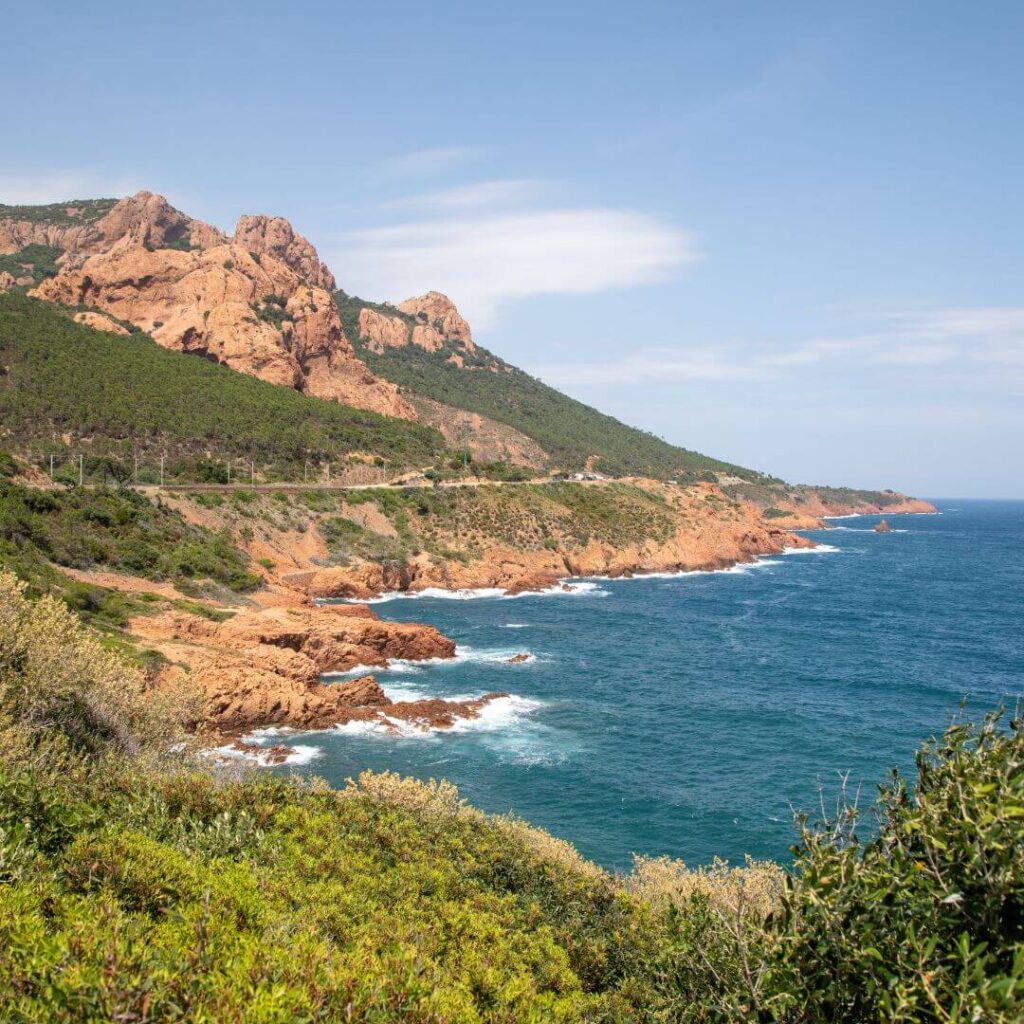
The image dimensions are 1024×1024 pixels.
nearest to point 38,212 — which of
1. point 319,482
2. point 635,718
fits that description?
point 319,482

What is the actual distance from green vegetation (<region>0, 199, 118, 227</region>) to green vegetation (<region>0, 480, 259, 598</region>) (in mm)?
133607

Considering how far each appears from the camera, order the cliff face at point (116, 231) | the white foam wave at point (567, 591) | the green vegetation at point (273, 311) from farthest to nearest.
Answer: the cliff face at point (116, 231) < the green vegetation at point (273, 311) < the white foam wave at point (567, 591)

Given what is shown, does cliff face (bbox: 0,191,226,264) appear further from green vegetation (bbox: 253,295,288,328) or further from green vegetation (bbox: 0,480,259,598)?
green vegetation (bbox: 0,480,259,598)

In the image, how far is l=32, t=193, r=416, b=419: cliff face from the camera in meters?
116

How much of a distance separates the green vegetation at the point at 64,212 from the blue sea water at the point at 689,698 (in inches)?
5842

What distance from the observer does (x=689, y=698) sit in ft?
151

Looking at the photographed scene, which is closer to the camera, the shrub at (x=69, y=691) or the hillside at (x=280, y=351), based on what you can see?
the shrub at (x=69, y=691)

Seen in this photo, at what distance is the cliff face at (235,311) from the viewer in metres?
116

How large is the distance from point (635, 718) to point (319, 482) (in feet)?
201

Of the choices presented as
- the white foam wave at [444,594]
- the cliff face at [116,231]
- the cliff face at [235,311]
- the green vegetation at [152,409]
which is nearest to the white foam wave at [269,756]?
the white foam wave at [444,594]

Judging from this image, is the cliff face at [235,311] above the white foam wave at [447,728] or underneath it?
above

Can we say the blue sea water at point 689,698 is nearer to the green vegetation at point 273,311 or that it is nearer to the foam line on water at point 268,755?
the foam line on water at point 268,755

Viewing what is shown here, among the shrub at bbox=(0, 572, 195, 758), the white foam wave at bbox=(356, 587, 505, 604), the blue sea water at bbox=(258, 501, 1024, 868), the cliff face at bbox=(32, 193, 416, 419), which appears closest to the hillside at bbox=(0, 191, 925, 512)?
the cliff face at bbox=(32, 193, 416, 419)

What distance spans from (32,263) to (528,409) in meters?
103
